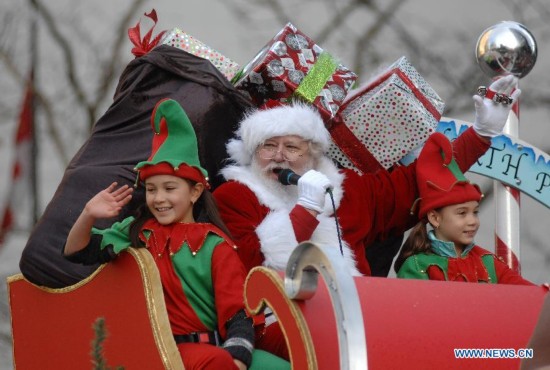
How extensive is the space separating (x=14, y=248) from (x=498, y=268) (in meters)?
4.35

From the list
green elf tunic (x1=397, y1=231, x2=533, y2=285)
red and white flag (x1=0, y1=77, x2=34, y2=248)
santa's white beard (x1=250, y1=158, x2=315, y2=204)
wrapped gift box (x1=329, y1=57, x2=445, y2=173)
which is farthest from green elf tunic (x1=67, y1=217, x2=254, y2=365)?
red and white flag (x1=0, y1=77, x2=34, y2=248)

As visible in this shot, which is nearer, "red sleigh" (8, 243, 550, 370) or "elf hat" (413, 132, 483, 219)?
"red sleigh" (8, 243, 550, 370)

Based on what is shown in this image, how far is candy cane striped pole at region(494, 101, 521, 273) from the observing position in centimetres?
636

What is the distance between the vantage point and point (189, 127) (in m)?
4.91

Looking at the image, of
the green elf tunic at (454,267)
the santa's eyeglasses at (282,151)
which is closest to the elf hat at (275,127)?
the santa's eyeglasses at (282,151)

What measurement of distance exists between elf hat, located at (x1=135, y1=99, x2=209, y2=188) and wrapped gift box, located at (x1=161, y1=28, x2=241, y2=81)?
1006mm

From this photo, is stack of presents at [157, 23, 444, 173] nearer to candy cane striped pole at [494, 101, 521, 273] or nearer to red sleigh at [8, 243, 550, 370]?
candy cane striped pole at [494, 101, 521, 273]

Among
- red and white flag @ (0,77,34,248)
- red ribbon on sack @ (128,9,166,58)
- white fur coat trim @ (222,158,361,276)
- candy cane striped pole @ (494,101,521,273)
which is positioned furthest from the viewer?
red and white flag @ (0,77,34,248)

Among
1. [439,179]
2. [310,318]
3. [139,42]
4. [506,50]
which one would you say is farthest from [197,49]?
[310,318]

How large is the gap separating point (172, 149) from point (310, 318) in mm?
991

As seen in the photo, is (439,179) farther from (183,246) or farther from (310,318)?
(310,318)

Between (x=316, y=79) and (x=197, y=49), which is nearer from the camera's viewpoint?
(x=316, y=79)

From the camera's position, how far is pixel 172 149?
4852 millimetres

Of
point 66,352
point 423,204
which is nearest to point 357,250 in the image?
point 423,204
